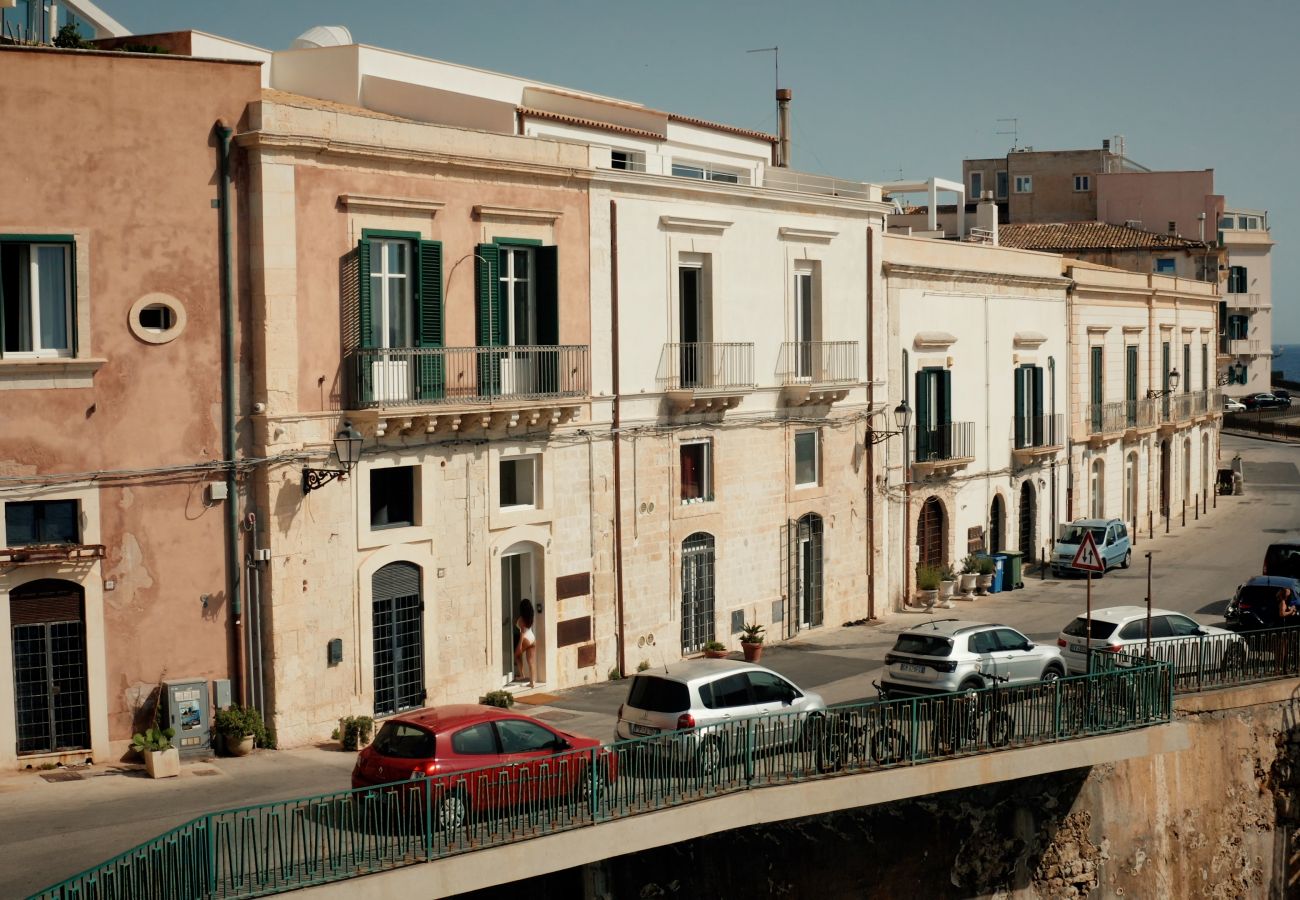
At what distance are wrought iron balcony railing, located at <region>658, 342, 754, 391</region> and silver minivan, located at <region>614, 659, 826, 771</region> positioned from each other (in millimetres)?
9505

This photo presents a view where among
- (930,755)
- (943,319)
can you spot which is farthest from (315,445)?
(943,319)

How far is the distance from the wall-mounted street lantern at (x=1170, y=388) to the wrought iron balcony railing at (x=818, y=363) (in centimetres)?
2313

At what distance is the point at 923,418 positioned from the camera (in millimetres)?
36688

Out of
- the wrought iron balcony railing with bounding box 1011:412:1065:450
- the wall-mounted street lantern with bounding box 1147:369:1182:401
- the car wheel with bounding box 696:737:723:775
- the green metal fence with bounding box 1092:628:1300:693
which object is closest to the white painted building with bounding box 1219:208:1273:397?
the wall-mounted street lantern with bounding box 1147:369:1182:401

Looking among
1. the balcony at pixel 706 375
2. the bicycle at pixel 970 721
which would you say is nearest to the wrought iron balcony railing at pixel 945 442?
the balcony at pixel 706 375

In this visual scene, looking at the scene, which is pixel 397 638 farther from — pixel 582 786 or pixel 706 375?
pixel 706 375

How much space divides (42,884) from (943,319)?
1095 inches

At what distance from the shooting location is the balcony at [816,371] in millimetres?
31594

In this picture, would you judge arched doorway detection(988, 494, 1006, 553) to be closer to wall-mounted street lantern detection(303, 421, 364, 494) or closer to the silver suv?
the silver suv

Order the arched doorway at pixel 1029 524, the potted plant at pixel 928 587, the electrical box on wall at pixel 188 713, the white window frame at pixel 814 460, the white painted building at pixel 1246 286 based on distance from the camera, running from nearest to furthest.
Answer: the electrical box on wall at pixel 188 713 < the white window frame at pixel 814 460 < the potted plant at pixel 928 587 < the arched doorway at pixel 1029 524 < the white painted building at pixel 1246 286

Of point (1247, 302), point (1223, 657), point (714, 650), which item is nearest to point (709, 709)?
point (714, 650)

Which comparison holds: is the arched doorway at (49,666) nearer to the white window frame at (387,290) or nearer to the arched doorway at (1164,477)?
the white window frame at (387,290)

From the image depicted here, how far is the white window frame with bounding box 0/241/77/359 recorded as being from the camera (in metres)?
19.9

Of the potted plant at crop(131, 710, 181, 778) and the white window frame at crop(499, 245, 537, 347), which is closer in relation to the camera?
the potted plant at crop(131, 710, 181, 778)
